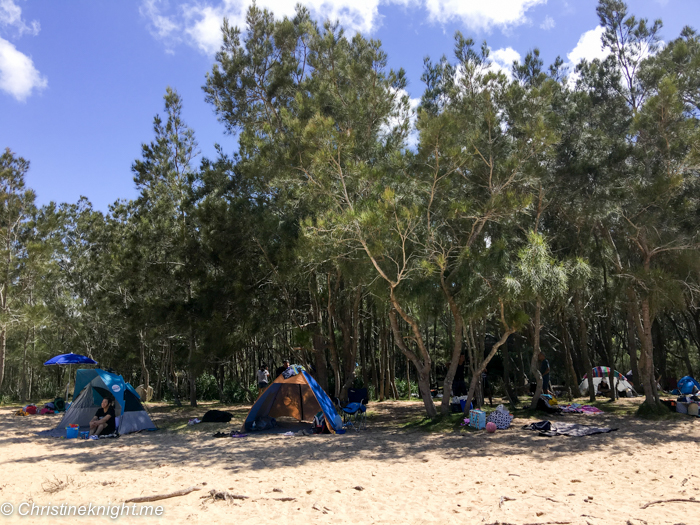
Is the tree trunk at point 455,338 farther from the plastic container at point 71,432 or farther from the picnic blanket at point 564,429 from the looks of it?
the plastic container at point 71,432

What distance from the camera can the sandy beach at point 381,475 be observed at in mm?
4078

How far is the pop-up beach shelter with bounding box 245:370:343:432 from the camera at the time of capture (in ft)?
29.7

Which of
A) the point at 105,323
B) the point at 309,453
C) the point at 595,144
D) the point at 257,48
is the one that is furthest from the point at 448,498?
the point at 105,323

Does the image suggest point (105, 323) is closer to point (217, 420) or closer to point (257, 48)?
point (217, 420)

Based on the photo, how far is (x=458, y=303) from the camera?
877 centimetres

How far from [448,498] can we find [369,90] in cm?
775

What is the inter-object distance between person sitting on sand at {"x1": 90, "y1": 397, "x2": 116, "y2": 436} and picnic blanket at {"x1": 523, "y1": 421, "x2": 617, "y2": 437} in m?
7.10

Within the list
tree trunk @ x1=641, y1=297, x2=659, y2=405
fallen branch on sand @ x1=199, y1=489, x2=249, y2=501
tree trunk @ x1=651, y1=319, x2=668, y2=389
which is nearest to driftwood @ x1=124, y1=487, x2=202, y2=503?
fallen branch on sand @ x1=199, y1=489, x2=249, y2=501

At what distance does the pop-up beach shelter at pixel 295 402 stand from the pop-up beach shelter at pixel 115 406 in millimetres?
2040

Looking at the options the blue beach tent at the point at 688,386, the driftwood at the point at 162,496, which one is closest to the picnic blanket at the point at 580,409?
the blue beach tent at the point at 688,386

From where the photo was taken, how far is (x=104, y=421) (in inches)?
335

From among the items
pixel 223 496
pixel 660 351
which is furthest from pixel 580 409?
pixel 223 496

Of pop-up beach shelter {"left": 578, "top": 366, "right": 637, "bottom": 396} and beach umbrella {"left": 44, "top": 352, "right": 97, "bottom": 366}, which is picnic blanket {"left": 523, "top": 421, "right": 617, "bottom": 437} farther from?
beach umbrella {"left": 44, "top": 352, "right": 97, "bottom": 366}

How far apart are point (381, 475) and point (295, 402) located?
15.4ft
